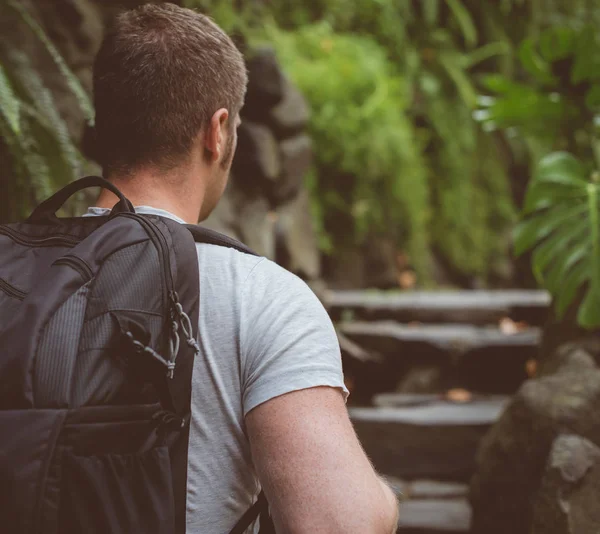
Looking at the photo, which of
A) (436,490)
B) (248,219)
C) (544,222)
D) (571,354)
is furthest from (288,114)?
(436,490)

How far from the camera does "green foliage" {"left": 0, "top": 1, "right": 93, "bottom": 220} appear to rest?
251 cm

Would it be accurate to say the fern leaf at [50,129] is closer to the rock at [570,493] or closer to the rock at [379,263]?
the rock at [570,493]

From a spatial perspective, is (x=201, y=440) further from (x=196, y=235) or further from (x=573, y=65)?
(x=573, y=65)

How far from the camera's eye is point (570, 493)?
2.43 metres

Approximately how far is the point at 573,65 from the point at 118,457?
355 centimetres

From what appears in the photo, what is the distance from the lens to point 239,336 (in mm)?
1184

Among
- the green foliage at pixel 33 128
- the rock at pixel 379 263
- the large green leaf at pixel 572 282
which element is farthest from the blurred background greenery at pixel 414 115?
the green foliage at pixel 33 128

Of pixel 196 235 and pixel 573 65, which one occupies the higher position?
pixel 196 235

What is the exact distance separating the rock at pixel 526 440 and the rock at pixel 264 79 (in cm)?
274

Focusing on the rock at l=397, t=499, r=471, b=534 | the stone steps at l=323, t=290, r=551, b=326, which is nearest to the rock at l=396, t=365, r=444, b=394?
the stone steps at l=323, t=290, r=551, b=326

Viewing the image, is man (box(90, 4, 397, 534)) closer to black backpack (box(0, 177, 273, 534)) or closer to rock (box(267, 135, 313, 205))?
black backpack (box(0, 177, 273, 534))

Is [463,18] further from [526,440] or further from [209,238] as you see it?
[209,238]

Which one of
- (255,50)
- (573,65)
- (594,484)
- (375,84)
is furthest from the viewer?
(375,84)

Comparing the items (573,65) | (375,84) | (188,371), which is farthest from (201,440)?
(375,84)
